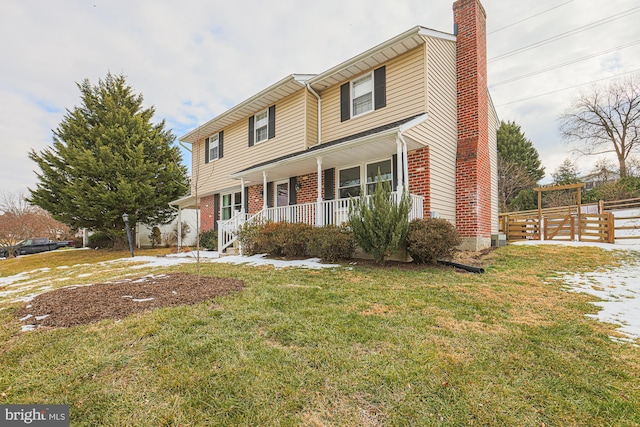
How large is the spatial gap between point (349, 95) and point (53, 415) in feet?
32.4

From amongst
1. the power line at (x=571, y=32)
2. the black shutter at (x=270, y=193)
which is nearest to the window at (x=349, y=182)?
the black shutter at (x=270, y=193)

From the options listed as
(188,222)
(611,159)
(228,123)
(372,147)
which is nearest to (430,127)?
(372,147)

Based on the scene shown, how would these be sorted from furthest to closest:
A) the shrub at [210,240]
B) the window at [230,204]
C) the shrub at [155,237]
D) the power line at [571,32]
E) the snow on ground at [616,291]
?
the shrub at [155,237] → the window at [230,204] → the power line at [571,32] → the shrub at [210,240] → the snow on ground at [616,291]

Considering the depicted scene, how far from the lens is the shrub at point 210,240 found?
12.6 m

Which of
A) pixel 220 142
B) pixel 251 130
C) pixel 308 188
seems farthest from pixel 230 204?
pixel 308 188

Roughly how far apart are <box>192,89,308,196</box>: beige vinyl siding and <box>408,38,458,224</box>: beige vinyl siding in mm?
4413

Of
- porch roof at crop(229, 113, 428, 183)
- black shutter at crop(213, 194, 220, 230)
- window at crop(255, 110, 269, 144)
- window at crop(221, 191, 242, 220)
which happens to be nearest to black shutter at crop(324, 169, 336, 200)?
porch roof at crop(229, 113, 428, 183)

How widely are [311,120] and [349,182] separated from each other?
3080 millimetres

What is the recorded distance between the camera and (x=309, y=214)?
8.75m

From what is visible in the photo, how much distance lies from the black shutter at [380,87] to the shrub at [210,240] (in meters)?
8.98

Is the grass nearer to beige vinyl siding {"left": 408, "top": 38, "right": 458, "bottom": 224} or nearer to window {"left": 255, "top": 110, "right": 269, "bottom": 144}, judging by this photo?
beige vinyl siding {"left": 408, "top": 38, "right": 458, "bottom": 224}

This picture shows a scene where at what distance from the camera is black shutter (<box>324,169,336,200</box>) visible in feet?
30.8

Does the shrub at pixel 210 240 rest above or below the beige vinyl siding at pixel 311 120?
below

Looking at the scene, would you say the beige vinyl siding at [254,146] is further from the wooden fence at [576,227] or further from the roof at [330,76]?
the wooden fence at [576,227]
